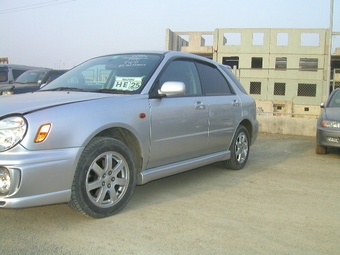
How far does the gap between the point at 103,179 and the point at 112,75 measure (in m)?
1.34

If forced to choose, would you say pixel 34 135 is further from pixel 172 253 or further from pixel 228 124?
pixel 228 124

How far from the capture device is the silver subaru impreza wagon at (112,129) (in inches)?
118

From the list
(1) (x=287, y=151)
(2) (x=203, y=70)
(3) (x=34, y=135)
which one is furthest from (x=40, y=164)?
(1) (x=287, y=151)

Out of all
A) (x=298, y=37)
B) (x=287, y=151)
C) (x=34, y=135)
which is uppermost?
(x=298, y=37)

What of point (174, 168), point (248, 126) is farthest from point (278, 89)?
point (174, 168)

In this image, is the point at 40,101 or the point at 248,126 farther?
the point at 248,126

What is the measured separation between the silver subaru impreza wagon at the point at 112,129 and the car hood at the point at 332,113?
256 centimetres

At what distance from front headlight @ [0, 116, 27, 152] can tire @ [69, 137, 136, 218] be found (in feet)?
1.79

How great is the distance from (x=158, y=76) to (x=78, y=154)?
4.68 ft

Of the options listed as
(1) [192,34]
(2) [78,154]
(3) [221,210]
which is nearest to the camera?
(2) [78,154]

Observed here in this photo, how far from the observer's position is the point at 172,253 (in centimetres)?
285

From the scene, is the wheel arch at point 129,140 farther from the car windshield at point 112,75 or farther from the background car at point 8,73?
the background car at point 8,73

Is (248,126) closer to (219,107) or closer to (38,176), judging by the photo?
(219,107)

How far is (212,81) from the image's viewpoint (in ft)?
17.3
